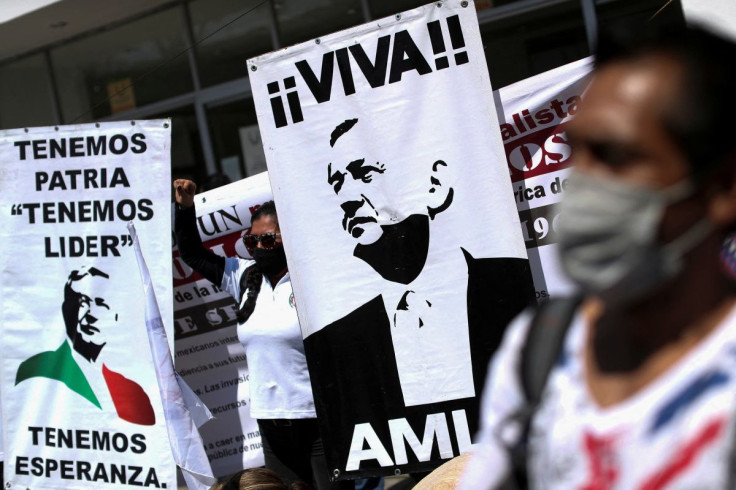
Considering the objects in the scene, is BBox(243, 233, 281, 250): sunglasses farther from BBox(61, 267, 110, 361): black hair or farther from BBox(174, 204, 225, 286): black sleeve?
BBox(61, 267, 110, 361): black hair

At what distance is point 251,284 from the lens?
4695 millimetres

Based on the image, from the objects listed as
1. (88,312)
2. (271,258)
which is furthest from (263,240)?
(88,312)

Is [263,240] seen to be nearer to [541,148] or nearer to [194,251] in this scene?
[194,251]

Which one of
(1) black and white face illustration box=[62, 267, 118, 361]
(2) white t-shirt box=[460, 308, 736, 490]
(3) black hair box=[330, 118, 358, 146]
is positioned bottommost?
(2) white t-shirt box=[460, 308, 736, 490]

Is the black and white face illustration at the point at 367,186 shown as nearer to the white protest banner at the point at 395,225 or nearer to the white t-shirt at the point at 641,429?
the white protest banner at the point at 395,225

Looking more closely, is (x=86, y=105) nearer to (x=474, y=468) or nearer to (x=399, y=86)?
(x=399, y=86)

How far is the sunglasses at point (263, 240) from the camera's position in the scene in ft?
15.1

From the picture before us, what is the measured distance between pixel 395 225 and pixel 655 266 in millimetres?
2867

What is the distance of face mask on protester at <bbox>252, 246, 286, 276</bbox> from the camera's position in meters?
4.59

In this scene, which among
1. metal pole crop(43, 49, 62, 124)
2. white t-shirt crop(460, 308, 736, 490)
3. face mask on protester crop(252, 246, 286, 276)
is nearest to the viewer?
white t-shirt crop(460, 308, 736, 490)

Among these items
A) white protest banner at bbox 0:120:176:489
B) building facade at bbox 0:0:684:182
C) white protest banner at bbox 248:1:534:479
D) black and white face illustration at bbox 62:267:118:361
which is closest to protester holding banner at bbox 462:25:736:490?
white protest banner at bbox 248:1:534:479

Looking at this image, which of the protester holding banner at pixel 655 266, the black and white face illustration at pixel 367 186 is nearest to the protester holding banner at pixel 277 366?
the black and white face illustration at pixel 367 186

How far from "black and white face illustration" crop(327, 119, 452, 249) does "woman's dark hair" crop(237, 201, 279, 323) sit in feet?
2.57

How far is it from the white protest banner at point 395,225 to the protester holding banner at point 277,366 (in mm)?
459
